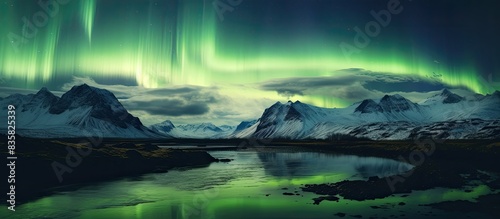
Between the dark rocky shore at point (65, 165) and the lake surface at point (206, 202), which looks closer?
the lake surface at point (206, 202)

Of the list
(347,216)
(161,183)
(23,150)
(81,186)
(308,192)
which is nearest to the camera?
(347,216)

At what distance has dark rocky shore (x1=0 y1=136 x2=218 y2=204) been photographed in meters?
69.6

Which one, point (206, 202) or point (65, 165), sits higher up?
point (65, 165)

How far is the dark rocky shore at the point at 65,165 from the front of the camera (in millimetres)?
69625

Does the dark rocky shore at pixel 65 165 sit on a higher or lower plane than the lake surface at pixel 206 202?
higher

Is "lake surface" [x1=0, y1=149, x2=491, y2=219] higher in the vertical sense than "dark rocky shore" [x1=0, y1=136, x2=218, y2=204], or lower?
lower

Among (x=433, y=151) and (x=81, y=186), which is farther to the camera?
(x=433, y=151)

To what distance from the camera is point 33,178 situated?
71500mm

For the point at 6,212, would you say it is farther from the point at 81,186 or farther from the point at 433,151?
the point at 433,151

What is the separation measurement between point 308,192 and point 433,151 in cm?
9467

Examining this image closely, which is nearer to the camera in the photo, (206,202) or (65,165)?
(206,202)

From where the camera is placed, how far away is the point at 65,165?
8119 centimetres

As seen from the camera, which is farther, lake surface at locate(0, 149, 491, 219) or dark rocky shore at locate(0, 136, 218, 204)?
dark rocky shore at locate(0, 136, 218, 204)

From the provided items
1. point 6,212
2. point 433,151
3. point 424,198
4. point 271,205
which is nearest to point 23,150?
point 6,212
